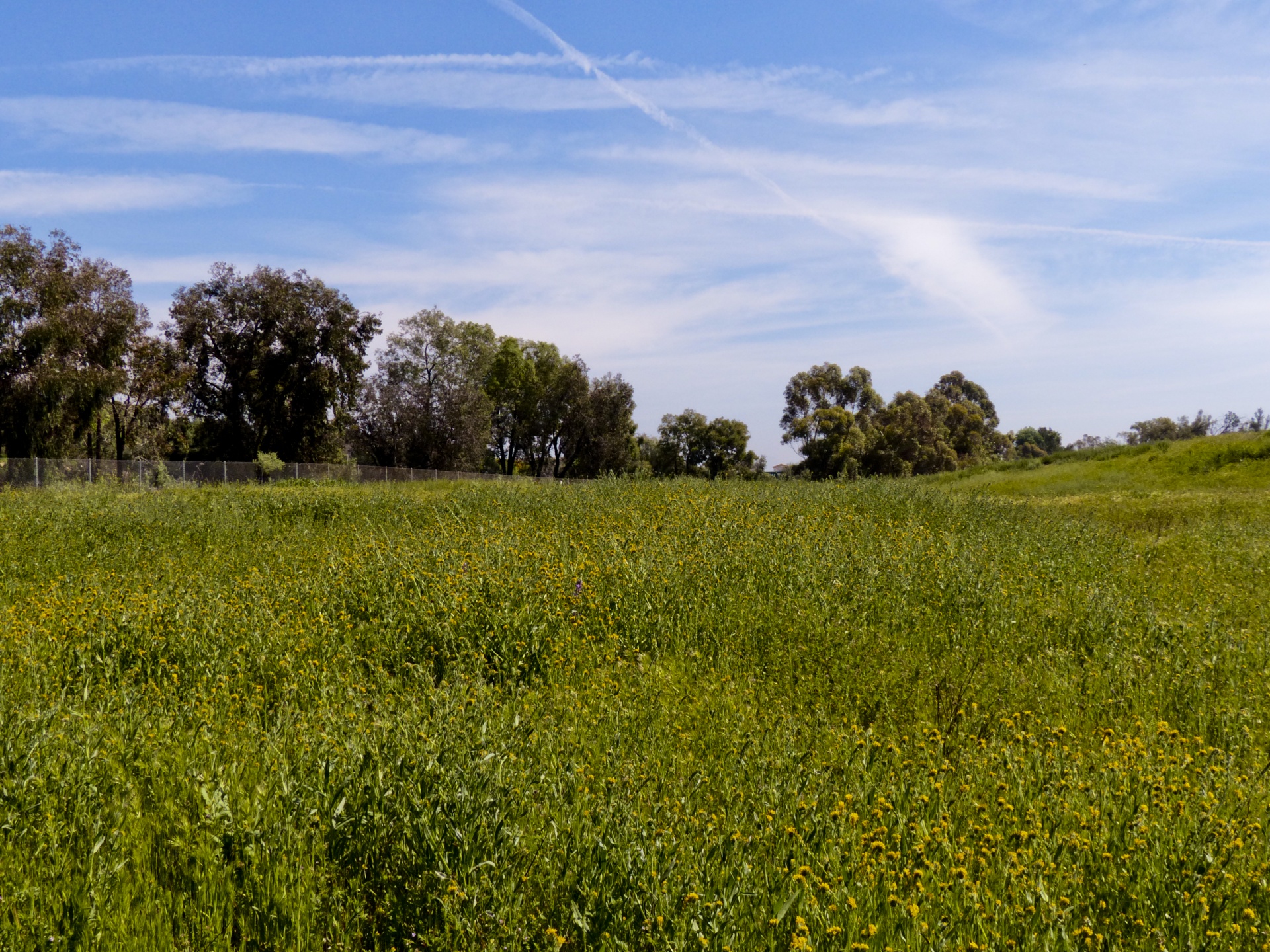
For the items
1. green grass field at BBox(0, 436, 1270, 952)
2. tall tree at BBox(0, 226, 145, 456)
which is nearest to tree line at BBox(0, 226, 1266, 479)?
tall tree at BBox(0, 226, 145, 456)

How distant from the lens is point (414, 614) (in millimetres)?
6398

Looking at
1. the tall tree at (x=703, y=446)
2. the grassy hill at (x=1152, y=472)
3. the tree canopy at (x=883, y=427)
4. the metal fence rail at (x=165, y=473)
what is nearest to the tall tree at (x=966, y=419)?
the tree canopy at (x=883, y=427)

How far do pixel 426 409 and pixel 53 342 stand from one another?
72.8 feet

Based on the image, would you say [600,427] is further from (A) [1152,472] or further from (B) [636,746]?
(B) [636,746]

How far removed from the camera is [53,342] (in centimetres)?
3000

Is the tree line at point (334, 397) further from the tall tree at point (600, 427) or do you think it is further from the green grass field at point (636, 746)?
the green grass field at point (636, 746)

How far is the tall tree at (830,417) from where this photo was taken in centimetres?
5559

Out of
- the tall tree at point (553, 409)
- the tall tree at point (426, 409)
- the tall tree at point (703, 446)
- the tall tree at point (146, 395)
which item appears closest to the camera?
the tall tree at point (146, 395)

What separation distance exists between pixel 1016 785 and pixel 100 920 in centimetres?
409

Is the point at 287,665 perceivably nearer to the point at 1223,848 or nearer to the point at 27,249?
the point at 1223,848

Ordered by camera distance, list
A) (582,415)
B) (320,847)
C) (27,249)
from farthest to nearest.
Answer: (582,415), (27,249), (320,847)

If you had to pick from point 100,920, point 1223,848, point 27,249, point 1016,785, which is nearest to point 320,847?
point 100,920

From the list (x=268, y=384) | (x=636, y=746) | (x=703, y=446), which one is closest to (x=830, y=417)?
(x=703, y=446)

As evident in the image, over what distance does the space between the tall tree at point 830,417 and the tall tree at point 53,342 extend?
40604 mm
